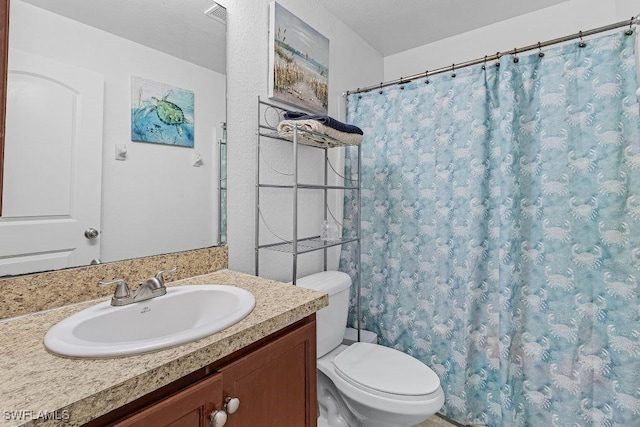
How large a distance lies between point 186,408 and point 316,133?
112 centimetres

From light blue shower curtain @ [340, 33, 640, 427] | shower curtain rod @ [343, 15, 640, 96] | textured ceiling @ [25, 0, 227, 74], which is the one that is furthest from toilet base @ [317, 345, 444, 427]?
shower curtain rod @ [343, 15, 640, 96]

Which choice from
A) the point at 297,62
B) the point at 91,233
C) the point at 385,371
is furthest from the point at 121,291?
the point at 297,62

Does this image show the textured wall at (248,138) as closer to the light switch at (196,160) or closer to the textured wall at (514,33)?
the light switch at (196,160)

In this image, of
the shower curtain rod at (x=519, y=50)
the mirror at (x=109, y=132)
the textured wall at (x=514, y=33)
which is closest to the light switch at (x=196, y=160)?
the mirror at (x=109, y=132)

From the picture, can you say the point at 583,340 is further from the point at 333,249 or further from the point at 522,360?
the point at 333,249

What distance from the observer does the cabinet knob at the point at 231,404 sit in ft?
2.21

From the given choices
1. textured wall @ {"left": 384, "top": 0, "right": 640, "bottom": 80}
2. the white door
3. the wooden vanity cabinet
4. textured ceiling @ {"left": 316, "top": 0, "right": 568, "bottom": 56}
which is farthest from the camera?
textured ceiling @ {"left": 316, "top": 0, "right": 568, "bottom": 56}

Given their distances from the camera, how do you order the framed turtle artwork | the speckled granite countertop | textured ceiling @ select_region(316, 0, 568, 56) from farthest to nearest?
textured ceiling @ select_region(316, 0, 568, 56) < the framed turtle artwork < the speckled granite countertop

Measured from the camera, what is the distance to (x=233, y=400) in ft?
2.23

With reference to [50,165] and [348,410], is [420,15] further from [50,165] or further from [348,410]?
[348,410]

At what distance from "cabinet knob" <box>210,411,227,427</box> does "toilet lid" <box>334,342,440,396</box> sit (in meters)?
0.79

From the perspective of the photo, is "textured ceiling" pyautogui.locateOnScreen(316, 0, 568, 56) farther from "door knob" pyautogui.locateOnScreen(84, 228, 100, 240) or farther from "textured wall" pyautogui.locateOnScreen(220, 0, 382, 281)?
"door knob" pyautogui.locateOnScreen(84, 228, 100, 240)

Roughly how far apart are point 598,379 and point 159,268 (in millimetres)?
1893

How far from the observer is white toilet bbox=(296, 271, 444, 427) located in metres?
1.20
